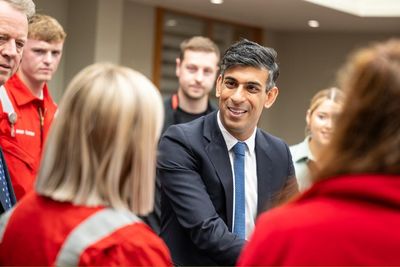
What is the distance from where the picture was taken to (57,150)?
5.40 feet

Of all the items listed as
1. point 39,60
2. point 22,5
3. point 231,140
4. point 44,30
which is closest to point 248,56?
point 231,140

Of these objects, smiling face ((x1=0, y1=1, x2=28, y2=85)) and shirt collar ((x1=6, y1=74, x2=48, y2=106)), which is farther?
shirt collar ((x1=6, y1=74, x2=48, y2=106))

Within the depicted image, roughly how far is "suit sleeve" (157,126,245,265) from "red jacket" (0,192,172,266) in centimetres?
97

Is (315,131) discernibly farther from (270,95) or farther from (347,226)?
(347,226)

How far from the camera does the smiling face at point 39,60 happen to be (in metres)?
3.81

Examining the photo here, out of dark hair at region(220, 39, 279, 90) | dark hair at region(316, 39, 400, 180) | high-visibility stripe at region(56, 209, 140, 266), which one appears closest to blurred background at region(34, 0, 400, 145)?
dark hair at region(220, 39, 279, 90)

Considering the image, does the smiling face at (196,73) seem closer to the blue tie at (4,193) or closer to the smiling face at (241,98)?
the smiling face at (241,98)

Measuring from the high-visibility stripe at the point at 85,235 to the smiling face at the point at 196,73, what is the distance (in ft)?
11.2

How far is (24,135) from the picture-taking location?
10.9 feet

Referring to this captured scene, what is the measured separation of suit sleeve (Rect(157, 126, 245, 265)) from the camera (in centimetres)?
261

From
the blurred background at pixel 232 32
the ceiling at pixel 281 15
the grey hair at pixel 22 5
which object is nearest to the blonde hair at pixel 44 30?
the grey hair at pixel 22 5

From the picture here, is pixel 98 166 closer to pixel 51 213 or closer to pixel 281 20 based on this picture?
pixel 51 213

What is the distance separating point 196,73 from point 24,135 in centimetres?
205

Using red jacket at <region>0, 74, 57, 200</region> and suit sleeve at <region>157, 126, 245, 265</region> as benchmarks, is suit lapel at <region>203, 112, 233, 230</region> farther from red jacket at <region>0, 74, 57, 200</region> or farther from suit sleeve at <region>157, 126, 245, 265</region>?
red jacket at <region>0, 74, 57, 200</region>
